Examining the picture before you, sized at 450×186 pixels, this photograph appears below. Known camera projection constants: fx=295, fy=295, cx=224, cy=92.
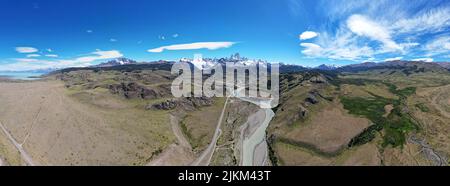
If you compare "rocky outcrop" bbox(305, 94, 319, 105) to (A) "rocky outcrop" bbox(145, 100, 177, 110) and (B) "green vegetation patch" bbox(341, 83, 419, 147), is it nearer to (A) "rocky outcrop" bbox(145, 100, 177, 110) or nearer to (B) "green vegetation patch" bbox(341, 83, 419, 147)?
(B) "green vegetation patch" bbox(341, 83, 419, 147)

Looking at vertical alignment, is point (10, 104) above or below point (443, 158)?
above

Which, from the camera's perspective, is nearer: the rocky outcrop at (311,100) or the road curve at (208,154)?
the road curve at (208,154)

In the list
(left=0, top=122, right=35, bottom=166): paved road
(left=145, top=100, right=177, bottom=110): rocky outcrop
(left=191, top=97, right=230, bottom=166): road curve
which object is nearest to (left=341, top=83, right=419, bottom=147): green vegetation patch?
(left=191, top=97, right=230, bottom=166): road curve

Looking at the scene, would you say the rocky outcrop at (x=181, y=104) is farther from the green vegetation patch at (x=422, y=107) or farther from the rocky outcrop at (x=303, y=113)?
the green vegetation patch at (x=422, y=107)

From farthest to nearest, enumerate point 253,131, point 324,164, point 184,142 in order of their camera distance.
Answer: point 253,131 → point 184,142 → point 324,164

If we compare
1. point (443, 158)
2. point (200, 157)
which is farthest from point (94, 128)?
point (443, 158)

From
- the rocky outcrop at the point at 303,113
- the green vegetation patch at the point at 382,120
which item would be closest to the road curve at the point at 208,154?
the rocky outcrop at the point at 303,113

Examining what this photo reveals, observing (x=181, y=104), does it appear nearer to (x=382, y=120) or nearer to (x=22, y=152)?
(x=22, y=152)

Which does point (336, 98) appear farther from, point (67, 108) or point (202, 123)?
point (67, 108)
